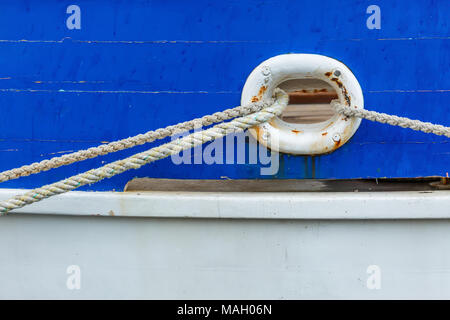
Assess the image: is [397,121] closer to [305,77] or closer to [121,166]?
[305,77]

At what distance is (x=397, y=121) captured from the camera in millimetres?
1554

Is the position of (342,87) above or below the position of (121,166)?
above

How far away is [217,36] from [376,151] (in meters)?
0.70

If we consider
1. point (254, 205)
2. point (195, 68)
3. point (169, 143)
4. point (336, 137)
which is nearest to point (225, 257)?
point (254, 205)

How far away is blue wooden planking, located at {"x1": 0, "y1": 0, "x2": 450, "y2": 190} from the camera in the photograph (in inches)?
64.7

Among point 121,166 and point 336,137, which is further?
point 336,137

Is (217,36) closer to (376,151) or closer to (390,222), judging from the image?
(376,151)

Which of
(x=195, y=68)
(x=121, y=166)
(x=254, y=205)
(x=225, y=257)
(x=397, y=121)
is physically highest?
(x=195, y=68)

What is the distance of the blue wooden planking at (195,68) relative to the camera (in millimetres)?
1645

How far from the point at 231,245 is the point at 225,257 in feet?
0.17

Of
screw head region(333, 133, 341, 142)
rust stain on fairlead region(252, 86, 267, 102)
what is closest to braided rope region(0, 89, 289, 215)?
rust stain on fairlead region(252, 86, 267, 102)

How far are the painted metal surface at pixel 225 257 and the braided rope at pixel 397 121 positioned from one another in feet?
1.03

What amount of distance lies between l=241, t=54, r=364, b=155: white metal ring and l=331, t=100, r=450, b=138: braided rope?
0.11 feet

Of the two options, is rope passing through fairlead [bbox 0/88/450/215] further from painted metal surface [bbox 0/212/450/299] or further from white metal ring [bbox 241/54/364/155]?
painted metal surface [bbox 0/212/450/299]
